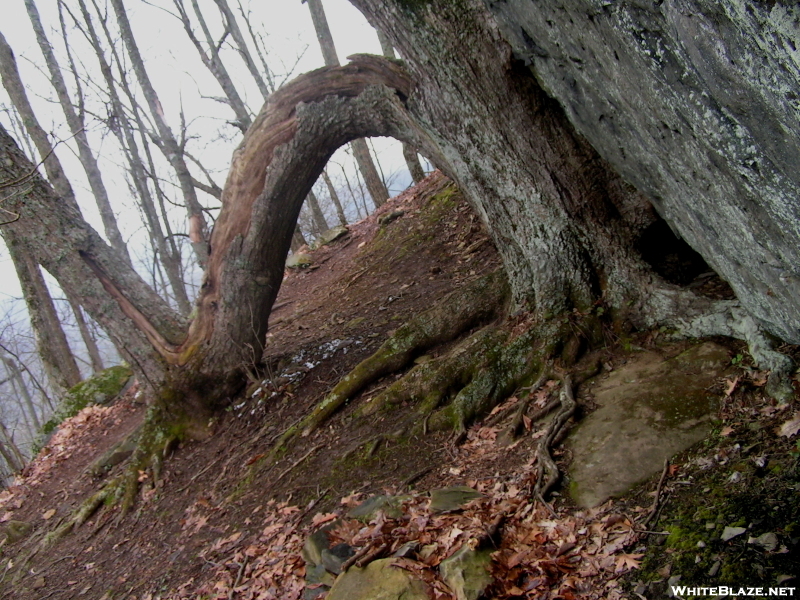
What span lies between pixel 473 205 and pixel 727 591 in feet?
12.3

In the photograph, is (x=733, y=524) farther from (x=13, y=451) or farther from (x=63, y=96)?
(x=63, y=96)

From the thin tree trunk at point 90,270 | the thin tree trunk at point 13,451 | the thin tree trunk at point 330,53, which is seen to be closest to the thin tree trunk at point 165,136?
the thin tree trunk at point 90,270

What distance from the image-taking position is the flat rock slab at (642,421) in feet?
11.5

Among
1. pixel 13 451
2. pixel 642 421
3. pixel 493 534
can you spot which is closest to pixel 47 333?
pixel 13 451

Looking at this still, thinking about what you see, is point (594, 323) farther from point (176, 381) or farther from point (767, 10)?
point (176, 381)

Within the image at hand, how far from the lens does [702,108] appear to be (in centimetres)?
237

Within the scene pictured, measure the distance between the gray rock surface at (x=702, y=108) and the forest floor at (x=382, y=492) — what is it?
98 centimetres

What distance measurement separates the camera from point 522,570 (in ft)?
10.0

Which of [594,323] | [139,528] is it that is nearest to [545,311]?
[594,323]

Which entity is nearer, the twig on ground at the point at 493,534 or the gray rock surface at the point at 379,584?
the gray rock surface at the point at 379,584

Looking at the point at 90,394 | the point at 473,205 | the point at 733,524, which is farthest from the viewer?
the point at 90,394

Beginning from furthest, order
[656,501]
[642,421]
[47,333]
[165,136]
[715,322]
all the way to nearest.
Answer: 1. [47,333]
2. [165,136]
3. [715,322]
4. [642,421]
5. [656,501]

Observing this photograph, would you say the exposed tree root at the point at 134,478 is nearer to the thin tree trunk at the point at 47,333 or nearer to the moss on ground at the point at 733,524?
the moss on ground at the point at 733,524

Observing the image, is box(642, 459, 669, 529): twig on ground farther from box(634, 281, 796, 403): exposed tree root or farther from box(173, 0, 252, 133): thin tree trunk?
box(173, 0, 252, 133): thin tree trunk
